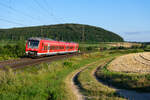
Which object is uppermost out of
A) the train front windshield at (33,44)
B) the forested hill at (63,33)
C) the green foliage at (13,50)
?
the forested hill at (63,33)

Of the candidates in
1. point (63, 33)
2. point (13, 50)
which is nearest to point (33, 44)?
point (13, 50)

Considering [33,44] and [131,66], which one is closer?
[131,66]

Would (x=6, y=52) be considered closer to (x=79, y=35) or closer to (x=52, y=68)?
(x=52, y=68)

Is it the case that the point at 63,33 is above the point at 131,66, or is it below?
above

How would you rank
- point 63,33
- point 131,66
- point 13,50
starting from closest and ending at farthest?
point 131,66 → point 13,50 → point 63,33

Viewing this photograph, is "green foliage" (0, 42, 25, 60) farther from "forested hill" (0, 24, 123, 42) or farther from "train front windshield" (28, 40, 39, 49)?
"forested hill" (0, 24, 123, 42)

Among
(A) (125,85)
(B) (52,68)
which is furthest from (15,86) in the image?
(B) (52,68)

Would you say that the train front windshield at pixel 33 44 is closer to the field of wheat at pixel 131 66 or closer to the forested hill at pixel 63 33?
the field of wheat at pixel 131 66

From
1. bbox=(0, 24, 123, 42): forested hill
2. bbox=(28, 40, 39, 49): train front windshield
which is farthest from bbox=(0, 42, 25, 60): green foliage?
Answer: bbox=(0, 24, 123, 42): forested hill

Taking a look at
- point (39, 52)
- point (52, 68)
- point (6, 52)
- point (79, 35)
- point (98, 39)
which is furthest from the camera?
point (98, 39)

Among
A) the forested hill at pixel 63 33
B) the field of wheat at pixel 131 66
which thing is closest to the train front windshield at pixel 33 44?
the field of wheat at pixel 131 66

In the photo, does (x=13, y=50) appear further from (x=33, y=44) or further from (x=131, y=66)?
(x=131, y=66)

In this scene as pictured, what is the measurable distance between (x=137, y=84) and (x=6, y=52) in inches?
963

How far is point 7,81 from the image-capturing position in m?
12.8
